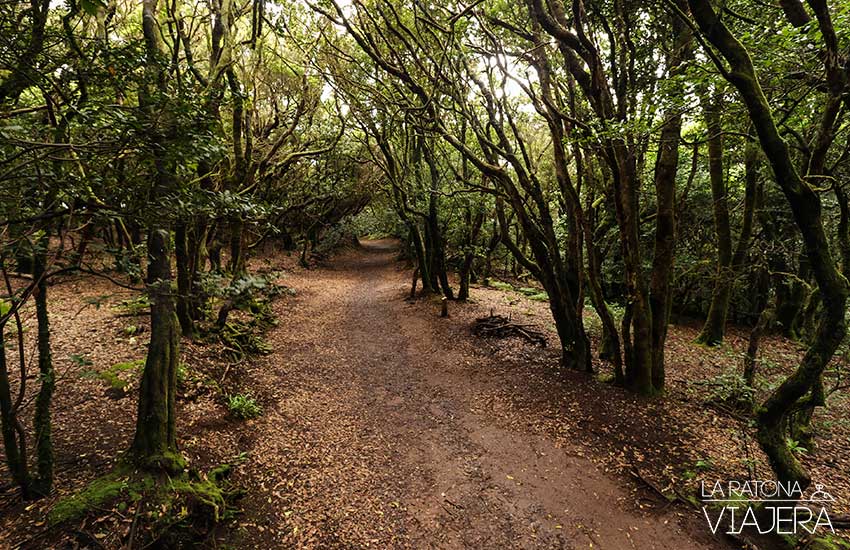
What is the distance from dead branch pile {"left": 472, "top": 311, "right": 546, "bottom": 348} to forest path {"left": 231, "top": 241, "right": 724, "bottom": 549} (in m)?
1.50

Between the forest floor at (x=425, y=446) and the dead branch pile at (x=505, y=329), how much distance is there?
72 centimetres

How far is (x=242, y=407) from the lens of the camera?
7.15 meters

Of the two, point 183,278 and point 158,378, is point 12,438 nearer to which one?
point 158,378

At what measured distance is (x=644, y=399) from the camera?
7.72 metres

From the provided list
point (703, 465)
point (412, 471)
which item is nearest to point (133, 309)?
point (412, 471)

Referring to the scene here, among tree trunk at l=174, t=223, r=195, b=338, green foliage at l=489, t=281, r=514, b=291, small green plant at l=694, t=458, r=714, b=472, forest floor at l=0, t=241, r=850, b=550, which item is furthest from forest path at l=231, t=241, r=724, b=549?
green foliage at l=489, t=281, r=514, b=291

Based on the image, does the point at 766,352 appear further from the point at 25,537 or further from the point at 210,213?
the point at 25,537

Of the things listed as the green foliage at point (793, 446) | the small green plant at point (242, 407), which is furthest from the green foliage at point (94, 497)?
the green foliage at point (793, 446)

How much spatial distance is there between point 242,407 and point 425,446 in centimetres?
349

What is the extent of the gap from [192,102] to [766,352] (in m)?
15.7

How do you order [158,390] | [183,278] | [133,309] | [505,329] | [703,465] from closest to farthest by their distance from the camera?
[158,390] → [703,465] → [183,278] → [133,309] → [505,329]

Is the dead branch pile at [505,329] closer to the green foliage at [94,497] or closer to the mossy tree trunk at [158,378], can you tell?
the mossy tree trunk at [158,378]

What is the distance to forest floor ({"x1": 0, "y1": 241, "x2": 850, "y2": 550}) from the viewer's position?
486 cm

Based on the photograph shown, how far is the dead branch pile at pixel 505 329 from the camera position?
38.0 feet
